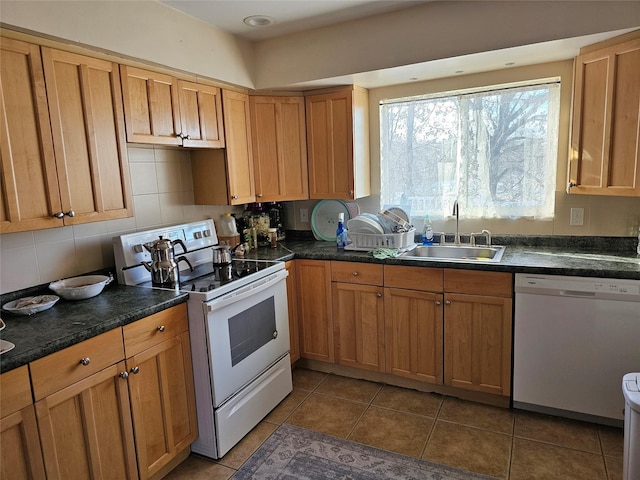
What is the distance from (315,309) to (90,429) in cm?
163

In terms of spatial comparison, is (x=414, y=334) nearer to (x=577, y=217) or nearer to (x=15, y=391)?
(x=577, y=217)

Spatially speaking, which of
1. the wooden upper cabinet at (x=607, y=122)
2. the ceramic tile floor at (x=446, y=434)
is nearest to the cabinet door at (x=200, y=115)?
the ceramic tile floor at (x=446, y=434)

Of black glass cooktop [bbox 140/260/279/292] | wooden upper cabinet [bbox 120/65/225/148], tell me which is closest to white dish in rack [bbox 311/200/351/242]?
black glass cooktop [bbox 140/260/279/292]

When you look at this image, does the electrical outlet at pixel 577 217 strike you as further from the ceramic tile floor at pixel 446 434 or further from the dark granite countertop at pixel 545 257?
the ceramic tile floor at pixel 446 434

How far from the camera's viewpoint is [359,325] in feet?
9.44

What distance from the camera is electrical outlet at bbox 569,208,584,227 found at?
2.69 meters

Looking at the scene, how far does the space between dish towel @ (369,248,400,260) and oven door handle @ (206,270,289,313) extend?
1.99ft

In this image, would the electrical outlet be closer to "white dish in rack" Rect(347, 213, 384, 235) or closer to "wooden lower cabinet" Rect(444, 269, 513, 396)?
"wooden lower cabinet" Rect(444, 269, 513, 396)

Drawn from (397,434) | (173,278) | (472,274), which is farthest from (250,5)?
(397,434)

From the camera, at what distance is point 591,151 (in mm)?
2352

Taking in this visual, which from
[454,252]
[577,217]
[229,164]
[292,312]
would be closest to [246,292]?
[292,312]

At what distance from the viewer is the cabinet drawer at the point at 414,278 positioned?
257 centimetres

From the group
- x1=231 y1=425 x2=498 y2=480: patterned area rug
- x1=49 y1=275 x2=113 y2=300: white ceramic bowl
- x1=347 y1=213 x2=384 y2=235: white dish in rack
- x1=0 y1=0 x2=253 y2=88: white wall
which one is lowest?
x1=231 y1=425 x2=498 y2=480: patterned area rug

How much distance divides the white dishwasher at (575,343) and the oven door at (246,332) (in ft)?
4.66
